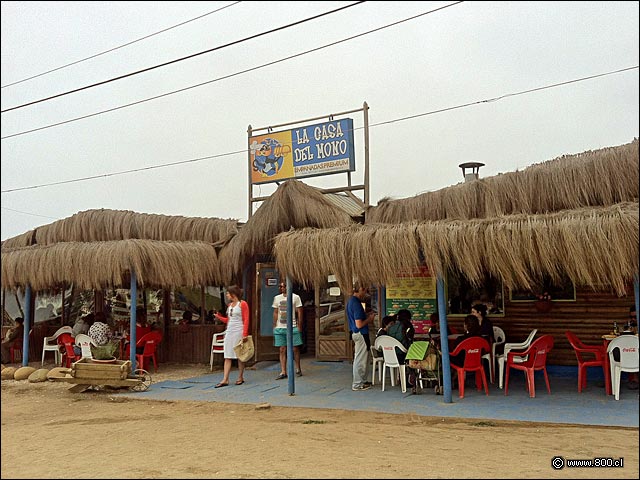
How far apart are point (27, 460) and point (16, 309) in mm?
11914

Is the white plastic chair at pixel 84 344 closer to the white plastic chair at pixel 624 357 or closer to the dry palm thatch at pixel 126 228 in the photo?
the dry palm thatch at pixel 126 228

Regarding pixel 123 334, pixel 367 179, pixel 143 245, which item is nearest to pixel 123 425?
pixel 143 245

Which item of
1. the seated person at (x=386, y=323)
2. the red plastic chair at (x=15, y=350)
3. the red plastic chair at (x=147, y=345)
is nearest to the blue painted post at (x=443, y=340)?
the seated person at (x=386, y=323)

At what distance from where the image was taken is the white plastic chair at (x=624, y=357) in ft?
25.1

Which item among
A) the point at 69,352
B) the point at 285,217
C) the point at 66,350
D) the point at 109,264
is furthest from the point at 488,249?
the point at 66,350

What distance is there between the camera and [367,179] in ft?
44.3

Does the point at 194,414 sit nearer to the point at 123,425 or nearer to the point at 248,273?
the point at 123,425

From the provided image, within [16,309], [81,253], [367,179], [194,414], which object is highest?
[367,179]

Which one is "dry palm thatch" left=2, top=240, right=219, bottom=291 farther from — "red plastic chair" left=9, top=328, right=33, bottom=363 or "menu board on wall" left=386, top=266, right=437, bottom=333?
"menu board on wall" left=386, top=266, right=437, bottom=333

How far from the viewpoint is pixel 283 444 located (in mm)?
6133

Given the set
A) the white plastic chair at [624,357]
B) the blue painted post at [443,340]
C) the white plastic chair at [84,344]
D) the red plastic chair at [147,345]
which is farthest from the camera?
the red plastic chair at [147,345]

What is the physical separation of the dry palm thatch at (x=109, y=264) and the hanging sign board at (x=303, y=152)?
3144 mm

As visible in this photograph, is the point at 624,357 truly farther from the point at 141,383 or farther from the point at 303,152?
the point at 303,152

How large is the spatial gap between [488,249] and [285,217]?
4213mm
